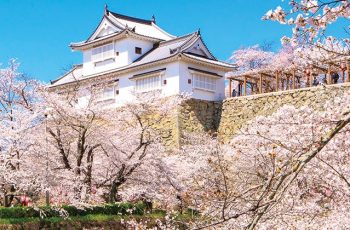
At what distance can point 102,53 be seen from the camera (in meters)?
27.0

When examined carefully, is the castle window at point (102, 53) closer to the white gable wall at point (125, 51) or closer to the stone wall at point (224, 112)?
the white gable wall at point (125, 51)

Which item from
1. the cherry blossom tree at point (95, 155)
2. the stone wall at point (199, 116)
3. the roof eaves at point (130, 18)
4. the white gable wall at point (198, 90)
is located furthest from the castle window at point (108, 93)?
the cherry blossom tree at point (95, 155)

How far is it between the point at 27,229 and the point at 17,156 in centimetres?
312

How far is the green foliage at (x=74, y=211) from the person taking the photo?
1311 centimetres

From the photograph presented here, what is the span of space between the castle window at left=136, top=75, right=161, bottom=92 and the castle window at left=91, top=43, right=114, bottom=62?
2.36 m

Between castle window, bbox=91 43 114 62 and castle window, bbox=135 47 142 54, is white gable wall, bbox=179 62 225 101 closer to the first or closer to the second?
castle window, bbox=135 47 142 54

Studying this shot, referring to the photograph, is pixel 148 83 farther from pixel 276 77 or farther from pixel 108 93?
pixel 276 77

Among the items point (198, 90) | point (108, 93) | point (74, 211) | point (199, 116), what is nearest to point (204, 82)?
point (198, 90)

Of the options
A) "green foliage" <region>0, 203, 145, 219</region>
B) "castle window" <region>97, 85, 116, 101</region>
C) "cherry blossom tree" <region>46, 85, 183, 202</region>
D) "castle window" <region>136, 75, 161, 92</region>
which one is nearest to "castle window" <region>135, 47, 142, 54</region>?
"castle window" <region>136, 75, 161, 92</region>

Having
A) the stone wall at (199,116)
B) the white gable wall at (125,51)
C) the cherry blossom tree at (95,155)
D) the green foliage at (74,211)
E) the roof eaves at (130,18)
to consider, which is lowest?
the green foliage at (74,211)

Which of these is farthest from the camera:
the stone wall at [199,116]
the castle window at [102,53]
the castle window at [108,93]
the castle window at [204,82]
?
the castle window at [102,53]

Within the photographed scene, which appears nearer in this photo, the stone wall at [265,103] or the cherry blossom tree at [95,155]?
the cherry blossom tree at [95,155]

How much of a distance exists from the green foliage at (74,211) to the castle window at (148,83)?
834 cm

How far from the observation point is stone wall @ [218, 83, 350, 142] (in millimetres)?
20558
